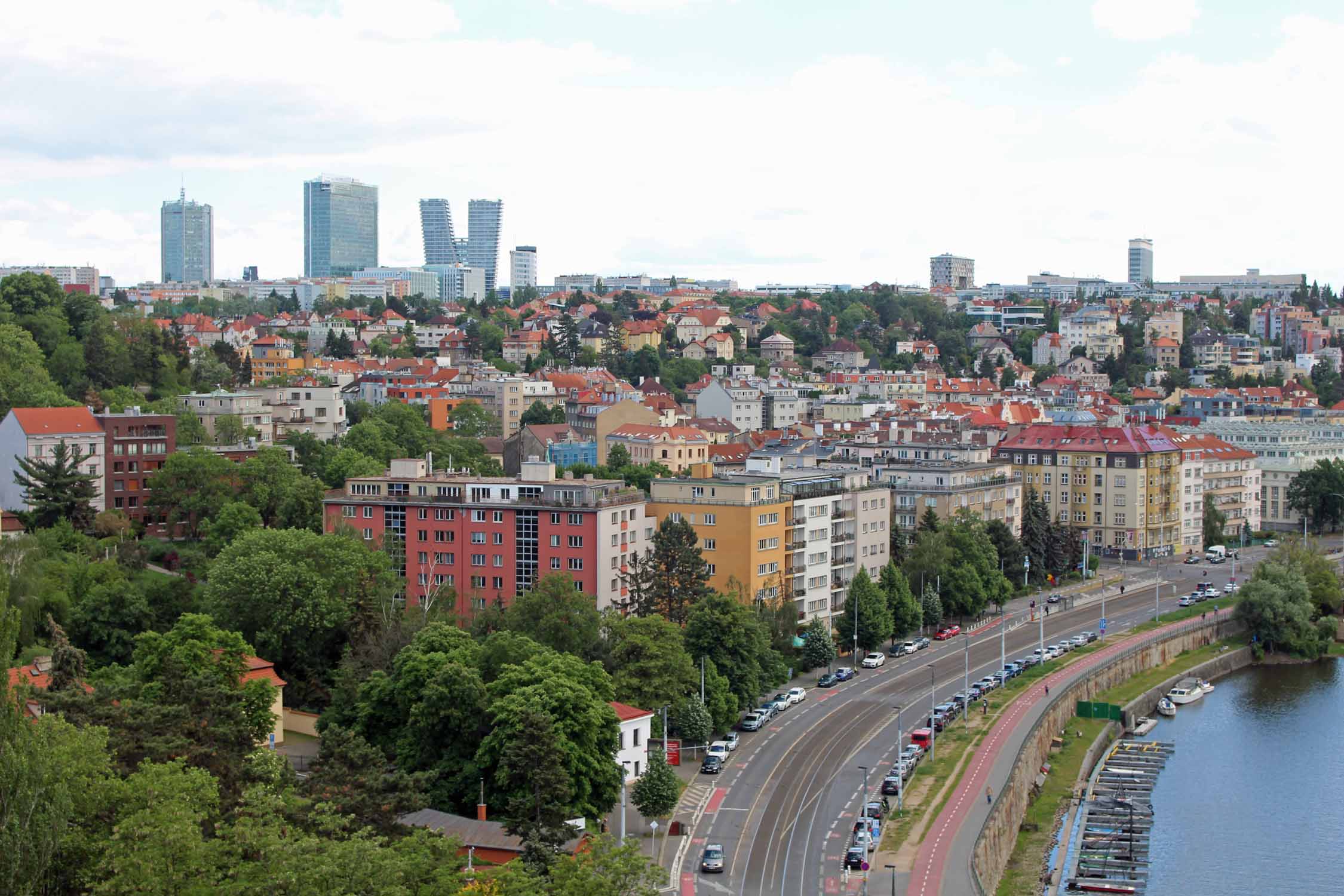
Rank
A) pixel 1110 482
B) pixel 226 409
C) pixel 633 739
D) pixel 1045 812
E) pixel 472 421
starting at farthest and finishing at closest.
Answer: pixel 472 421 < pixel 1110 482 < pixel 226 409 < pixel 1045 812 < pixel 633 739

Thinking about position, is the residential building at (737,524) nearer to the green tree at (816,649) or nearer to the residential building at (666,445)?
the green tree at (816,649)

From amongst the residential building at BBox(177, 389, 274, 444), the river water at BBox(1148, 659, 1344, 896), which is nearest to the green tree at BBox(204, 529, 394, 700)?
the river water at BBox(1148, 659, 1344, 896)

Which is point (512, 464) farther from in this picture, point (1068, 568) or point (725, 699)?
point (725, 699)

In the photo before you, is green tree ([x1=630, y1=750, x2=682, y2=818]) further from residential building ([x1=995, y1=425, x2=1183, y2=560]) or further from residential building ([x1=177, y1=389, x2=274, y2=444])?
residential building ([x1=995, y1=425, x2=1183, y2=560])

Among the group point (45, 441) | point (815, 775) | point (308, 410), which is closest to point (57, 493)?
point (45, 441)

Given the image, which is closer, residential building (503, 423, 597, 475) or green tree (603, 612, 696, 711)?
green tree (603, 612, 696, 711)

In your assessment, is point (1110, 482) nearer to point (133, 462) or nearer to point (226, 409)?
point (226, 409)
